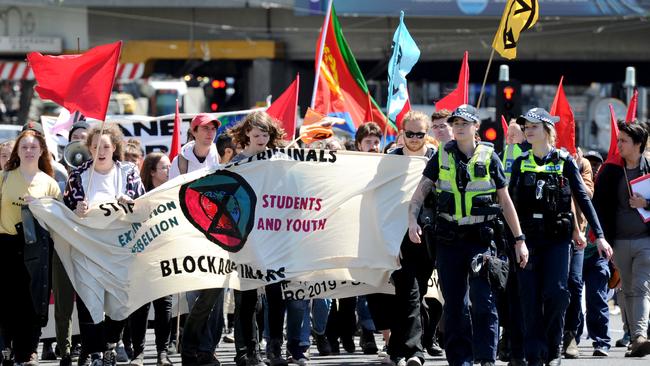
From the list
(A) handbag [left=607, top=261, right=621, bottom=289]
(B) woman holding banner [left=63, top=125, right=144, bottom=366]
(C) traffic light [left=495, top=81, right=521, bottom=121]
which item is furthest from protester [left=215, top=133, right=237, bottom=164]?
(C) traffic light [left=495, top=81, right=521, bottom=121]

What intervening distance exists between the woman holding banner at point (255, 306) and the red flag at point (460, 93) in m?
2.58

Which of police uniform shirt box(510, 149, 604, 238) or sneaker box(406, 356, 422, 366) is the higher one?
police uniform shirt box(510, 149, 604, 238)

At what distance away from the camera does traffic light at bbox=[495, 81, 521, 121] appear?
58.9ft

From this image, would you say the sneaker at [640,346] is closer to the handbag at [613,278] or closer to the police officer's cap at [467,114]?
the handbag at [613,278]

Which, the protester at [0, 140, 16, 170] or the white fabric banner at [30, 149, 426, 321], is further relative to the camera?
the protester at [0, 140, 16, 170]

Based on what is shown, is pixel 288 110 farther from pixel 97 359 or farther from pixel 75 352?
pixel 97 359

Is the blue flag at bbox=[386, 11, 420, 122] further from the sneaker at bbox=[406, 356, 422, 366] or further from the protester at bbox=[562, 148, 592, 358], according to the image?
the sneaker at bbox=[406, 356, 422, 366]

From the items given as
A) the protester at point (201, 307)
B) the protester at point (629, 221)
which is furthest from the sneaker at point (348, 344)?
the protester at point (629, 221)

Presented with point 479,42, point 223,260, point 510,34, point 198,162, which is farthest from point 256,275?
point 479,42

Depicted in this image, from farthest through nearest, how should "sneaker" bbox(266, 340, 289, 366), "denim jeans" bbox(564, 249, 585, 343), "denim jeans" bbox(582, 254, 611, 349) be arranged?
"denim jeans" bbox(582, 254, 611, 349) < "denim jeans" bbox(564, 249, 585, 343) < "sneaker" bbox(266, 340, 289, 366)

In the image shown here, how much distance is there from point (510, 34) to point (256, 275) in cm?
309

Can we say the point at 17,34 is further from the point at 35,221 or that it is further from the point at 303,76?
the point at 35,221

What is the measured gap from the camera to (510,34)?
1130 centimetres

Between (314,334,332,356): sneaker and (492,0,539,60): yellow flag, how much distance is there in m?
2.79
